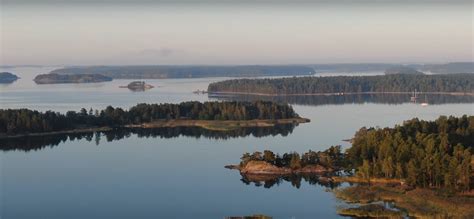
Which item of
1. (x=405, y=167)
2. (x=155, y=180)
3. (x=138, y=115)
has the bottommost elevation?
(x=155, y=180)

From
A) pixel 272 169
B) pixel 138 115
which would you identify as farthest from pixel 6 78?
pixel 272 169

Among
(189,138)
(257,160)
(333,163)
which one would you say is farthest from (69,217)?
(189,138)

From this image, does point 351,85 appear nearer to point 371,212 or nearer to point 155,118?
point 155,118

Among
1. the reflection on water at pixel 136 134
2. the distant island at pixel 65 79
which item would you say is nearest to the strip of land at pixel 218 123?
the reflection on water at pixel 136 134

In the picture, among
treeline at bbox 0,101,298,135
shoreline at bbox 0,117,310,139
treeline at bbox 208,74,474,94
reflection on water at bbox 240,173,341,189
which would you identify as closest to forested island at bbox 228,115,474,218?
reflection on water at bbox 240,173,341,189

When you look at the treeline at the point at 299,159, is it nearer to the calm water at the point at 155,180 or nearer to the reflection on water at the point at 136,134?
the calm water at the point at 155,180

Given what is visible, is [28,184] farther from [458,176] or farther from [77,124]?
[77,124]
